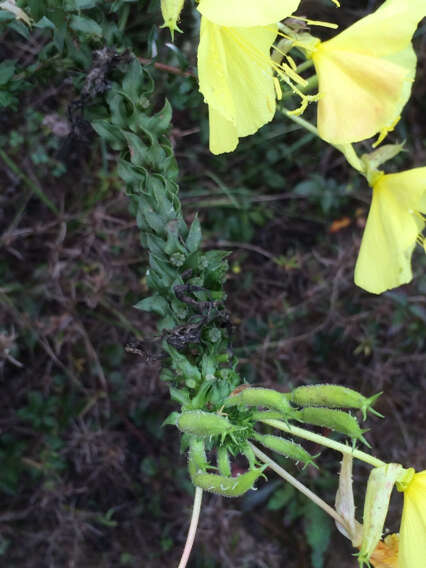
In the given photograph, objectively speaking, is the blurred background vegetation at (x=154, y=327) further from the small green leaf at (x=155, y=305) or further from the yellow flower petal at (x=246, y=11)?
the yellow flower petal at (x=246, y=11)

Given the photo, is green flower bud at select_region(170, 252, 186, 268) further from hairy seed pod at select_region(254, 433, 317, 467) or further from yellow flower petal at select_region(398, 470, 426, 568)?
yellow flower petal at select_region(398, 470, 426, 568)

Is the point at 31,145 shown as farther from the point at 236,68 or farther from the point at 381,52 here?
the point at 381,52

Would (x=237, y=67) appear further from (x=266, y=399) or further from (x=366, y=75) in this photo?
(x=266, y=399)

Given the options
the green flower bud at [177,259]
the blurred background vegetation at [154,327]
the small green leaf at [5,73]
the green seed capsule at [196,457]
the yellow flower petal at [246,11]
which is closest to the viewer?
the yellow flower petal at [246,11]

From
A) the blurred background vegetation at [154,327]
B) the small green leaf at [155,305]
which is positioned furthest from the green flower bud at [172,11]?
the blurred background vegetation at [154,327]

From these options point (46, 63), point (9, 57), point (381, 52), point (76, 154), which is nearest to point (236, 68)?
point (381, 52)

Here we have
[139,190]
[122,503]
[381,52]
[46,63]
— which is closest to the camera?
[381,52]

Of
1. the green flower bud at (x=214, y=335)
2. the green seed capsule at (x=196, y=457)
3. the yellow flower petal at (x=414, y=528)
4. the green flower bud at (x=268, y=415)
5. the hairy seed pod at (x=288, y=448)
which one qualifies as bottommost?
the yellow flower petal at (x=414, y=528)
